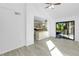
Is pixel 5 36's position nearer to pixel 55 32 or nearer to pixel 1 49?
pixel 1 49

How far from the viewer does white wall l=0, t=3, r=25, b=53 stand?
396 centimetres

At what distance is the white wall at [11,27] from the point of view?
396 centimetres

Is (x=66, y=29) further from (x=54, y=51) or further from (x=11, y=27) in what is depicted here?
(x=54, y=51)

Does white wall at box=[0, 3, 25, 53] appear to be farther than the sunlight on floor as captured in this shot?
Yes

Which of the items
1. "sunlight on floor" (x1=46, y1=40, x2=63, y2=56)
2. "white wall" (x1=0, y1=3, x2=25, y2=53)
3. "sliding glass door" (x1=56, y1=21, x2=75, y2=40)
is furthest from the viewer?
"sliding glass door" (x1=56, y1=21, x2=75, y2=40)

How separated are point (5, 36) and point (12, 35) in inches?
15.9

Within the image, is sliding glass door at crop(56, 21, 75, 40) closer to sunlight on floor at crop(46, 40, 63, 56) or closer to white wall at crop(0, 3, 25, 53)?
white wall at crop(0, 3, 25, 53)

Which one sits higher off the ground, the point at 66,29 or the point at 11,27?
the point at 11,27

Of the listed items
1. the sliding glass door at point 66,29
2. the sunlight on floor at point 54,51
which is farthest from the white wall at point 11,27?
the sliding glass door at point 66,29

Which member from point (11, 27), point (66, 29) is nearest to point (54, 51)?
point (11, 27)

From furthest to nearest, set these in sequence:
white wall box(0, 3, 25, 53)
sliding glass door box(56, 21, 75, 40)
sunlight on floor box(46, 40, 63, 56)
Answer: sliding glass door box(56, 21, 75, 40) < white wall box(0, 3, 25, 53) < sunlight on floor box(46, 40, 63, 56)

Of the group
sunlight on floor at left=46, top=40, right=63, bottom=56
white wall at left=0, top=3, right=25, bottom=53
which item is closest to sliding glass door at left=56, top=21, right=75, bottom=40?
white wall at left=0, top=3, right=25, bottom=53

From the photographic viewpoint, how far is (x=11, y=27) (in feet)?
14.3

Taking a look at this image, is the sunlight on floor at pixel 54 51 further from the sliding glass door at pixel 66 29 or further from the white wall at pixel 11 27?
the sliding glass door at pixel 66 29
